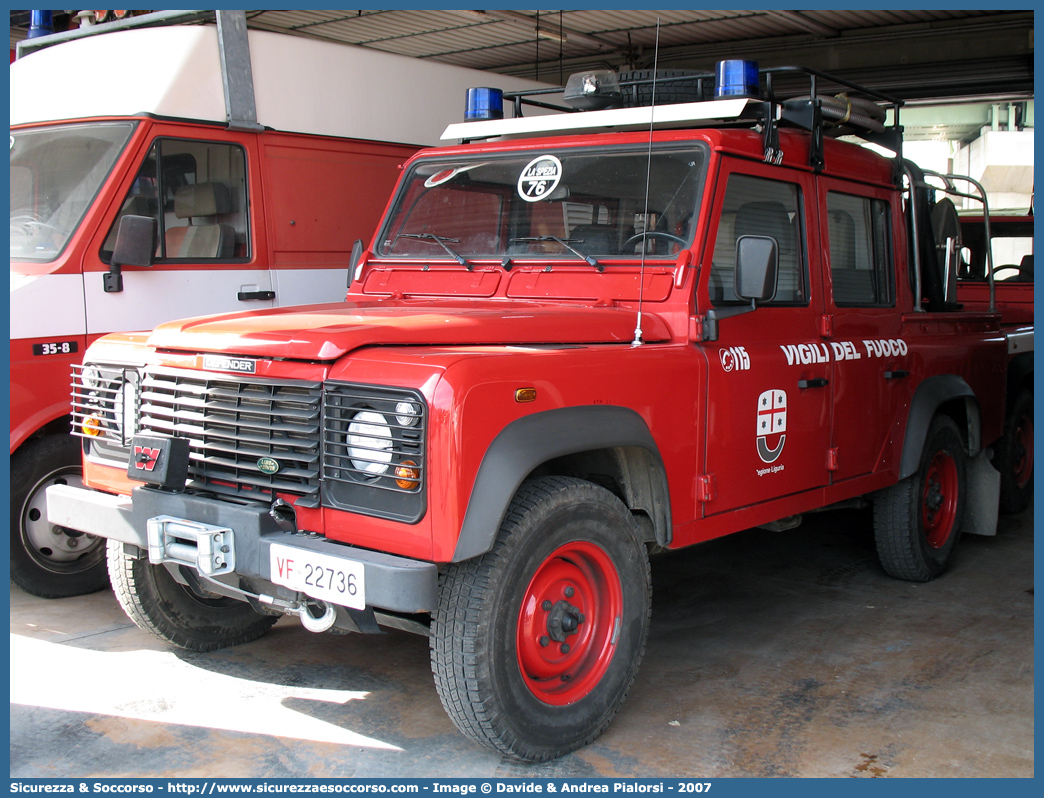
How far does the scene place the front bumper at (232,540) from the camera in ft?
9.38

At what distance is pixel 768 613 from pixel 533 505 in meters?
2.34

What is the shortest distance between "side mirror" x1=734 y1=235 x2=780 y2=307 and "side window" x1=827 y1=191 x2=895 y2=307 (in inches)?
40.4

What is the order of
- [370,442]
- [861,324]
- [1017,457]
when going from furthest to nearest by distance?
[1017,457] → [861,324] → [370,442]

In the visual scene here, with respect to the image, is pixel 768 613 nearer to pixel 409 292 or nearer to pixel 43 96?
pixel 409 292

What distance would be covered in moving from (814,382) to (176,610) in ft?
Result: 9.41

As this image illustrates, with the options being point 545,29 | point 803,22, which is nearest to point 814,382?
point 803,22

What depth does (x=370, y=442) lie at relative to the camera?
119 inches

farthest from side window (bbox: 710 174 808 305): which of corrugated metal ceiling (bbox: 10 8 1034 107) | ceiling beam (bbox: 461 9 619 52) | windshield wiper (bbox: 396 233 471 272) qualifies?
ceiling beam (bbox: 461 9 619 52)

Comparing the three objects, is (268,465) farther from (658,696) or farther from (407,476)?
(658,696)

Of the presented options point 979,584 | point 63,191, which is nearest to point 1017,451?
point 979,584

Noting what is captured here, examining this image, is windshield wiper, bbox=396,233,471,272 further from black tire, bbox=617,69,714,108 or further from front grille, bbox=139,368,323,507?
front grille, bbox=139,368,323,507

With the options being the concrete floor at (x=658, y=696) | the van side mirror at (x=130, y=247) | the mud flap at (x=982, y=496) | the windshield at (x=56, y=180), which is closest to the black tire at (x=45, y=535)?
the concrete floor at (x=658, y=696)

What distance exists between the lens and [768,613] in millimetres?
5016

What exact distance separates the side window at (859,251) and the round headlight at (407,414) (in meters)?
2.50
